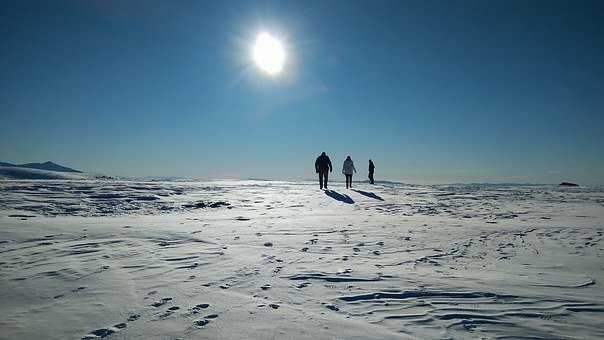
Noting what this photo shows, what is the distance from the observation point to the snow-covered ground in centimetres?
350

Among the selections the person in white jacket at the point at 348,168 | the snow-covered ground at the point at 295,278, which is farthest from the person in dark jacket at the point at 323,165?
the snow-covered ground at the point at 295,278

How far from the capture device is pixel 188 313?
3.73 meters

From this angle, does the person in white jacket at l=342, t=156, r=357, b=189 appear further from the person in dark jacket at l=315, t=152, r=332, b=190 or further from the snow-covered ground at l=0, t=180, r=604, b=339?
the snow-covered ground at l=0, t=180, r=604, b=339

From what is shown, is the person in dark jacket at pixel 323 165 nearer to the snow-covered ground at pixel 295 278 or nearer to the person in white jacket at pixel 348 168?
the person in white jacket at pixel 348 168

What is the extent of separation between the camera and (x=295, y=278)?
4.89m

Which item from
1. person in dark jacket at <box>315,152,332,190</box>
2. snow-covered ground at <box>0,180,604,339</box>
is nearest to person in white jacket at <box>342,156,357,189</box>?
person in dark jacket at <box>315,152,332,190</box>

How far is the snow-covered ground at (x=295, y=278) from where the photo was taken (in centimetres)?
350

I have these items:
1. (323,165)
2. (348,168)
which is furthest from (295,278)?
(348,168)

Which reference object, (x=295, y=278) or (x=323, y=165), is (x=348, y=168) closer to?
(x=323, y=165)

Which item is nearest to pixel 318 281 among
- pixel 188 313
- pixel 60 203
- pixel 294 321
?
pixel 294 321

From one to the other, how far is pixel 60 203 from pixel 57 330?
9.62 meters

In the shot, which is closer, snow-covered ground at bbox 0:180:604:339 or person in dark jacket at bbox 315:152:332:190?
snow-covered ground at bbox 0:180:604:339

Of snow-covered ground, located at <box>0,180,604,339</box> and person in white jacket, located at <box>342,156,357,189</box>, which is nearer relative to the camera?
snow-covered ground, located at <box>0,180,604,339</box>

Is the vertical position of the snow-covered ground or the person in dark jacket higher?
the person in dark jacket
